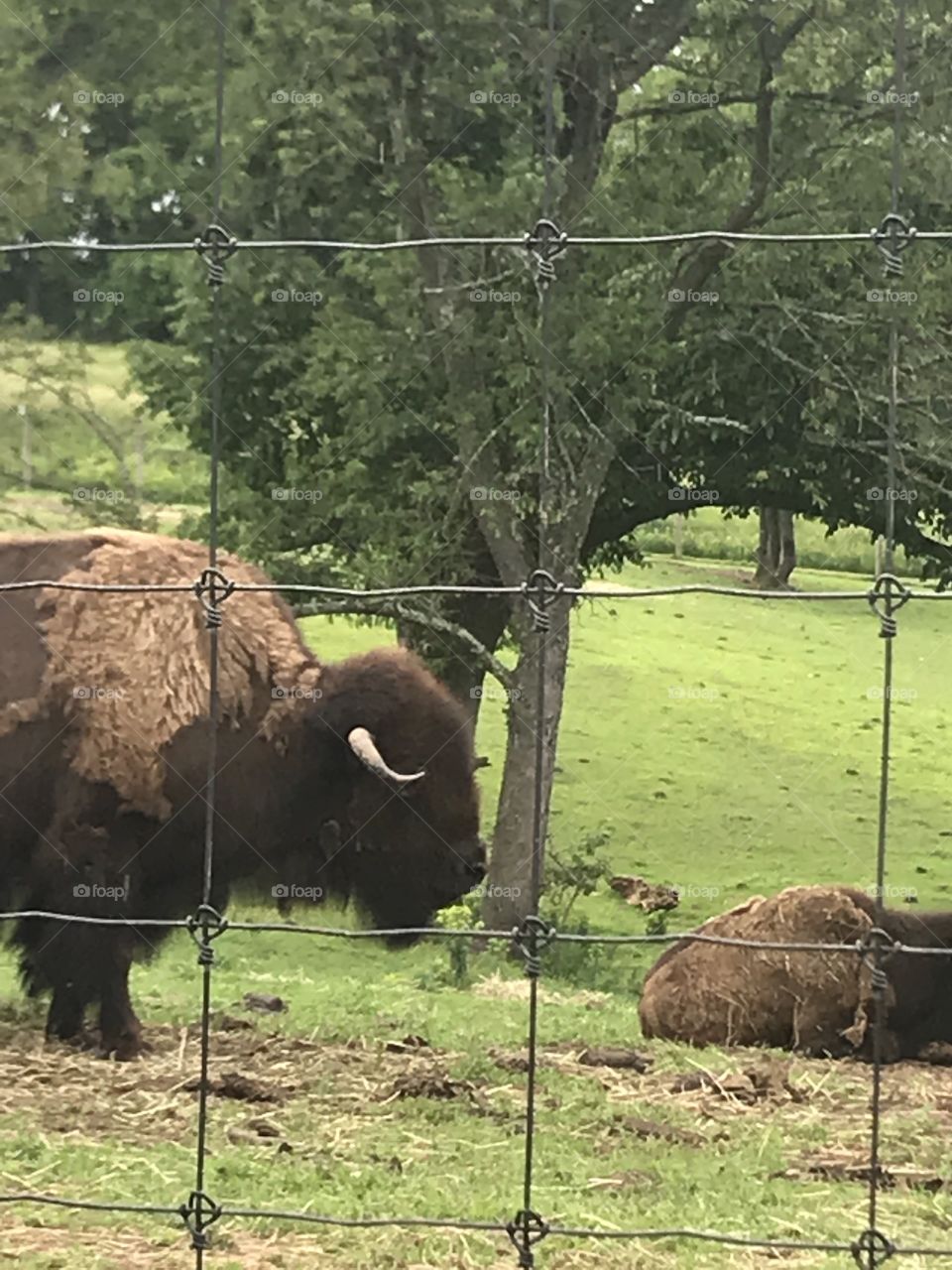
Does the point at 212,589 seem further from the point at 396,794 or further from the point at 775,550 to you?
the point at 775,550

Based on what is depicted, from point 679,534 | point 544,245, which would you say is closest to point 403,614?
point 679,534

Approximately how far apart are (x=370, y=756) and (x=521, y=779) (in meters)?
3.90

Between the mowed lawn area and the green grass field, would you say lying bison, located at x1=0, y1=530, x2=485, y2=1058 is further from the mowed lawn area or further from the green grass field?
the green grass field

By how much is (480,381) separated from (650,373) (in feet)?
2.79

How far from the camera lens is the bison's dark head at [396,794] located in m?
5.73

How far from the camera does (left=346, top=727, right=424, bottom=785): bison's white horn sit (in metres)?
5.40

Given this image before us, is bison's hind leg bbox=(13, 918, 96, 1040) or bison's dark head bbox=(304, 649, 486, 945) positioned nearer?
bison's hind leg bbox=(13, 918, 96, 1040)

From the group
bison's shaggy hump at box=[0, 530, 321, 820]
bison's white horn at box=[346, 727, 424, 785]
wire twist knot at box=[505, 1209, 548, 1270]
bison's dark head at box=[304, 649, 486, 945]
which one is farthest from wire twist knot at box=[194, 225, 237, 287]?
bison's dark head at box=[304, 649, 486, 945]

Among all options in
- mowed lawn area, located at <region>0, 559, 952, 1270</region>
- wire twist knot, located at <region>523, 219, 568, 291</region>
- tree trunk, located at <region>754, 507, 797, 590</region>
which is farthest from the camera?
tree trunk, located at <region>754, 507, 797, 590</region>

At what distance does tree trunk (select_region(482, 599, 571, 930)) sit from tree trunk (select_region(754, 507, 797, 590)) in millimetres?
1101

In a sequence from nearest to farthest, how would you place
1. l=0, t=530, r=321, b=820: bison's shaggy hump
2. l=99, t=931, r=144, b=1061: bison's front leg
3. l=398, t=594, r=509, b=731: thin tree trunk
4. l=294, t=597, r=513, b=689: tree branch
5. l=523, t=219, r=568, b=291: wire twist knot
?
l=523, t=219, r=568, b=291: wire twist knot, l=99, t=931, r=144, b=1061: bison's front leg, l=0, t=530, r=321, b=820: bison's shaggy hump, l=294, t=597, r=513, b=689: tree branch, l=398, t=594, r=509, b=731: thin tree trunk

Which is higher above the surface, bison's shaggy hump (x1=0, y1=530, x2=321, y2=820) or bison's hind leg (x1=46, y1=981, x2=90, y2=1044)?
bison's shaggy hump (x1=0, y1=530, x2=321, y2=820)

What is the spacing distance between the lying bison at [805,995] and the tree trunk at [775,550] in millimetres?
3486

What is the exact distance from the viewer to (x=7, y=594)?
544cm
